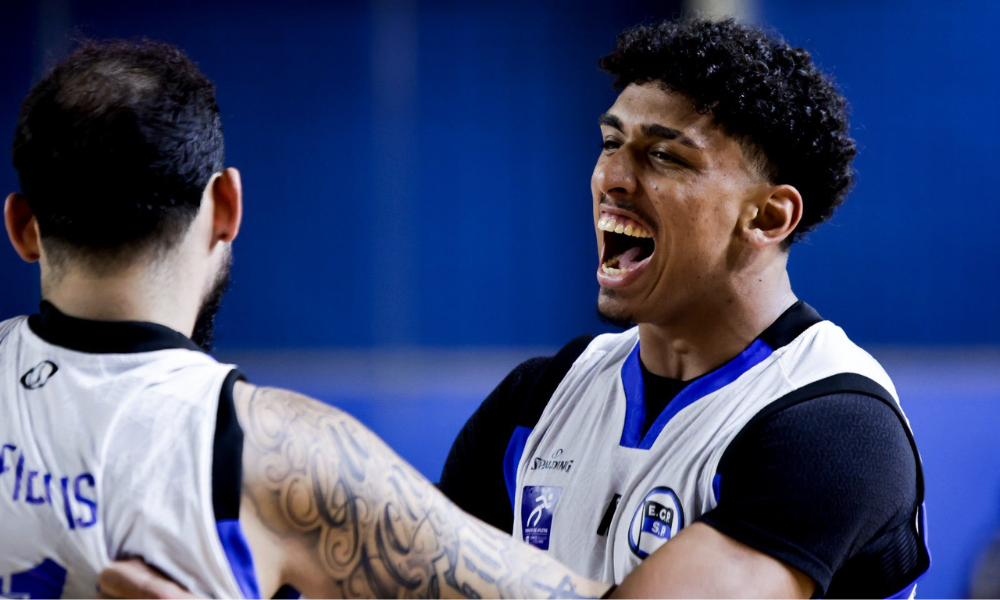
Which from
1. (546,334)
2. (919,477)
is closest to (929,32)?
(546,334)

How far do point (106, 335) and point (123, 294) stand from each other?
63 mm

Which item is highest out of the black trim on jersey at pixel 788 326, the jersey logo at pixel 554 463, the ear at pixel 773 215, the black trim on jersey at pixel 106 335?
the ear at pixel 773 215

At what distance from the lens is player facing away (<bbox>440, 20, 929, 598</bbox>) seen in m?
1.62

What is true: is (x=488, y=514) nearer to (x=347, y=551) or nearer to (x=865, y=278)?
(x=347, y=551)

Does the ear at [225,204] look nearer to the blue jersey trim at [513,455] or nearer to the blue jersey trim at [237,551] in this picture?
the blue jersey trim at [237,551]

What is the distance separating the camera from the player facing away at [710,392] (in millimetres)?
1623

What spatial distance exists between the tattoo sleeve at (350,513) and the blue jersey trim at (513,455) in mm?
838

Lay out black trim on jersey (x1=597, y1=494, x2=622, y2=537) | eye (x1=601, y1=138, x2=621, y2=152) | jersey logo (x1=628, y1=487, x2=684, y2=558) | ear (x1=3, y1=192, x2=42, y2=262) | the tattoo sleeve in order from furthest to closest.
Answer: eye (x1=601, y1=138, x2=621, y2=152), black trim on jersey (x1=597, y1=494, x2=622, y2=537), jersey logo (x1=628, y1=487, x2=684, y2=558), ear (x1=3, y1=192, x2=42, y2=262), the tattoo sleeve

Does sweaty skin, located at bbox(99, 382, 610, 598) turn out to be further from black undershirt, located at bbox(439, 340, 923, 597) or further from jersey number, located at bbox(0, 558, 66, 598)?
black undershirt, located at bbox(439, 340, 923, 597)

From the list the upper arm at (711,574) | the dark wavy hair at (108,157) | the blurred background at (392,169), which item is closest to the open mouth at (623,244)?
the upper arm at (711,574)

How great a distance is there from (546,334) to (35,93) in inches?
148

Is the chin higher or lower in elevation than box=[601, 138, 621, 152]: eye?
lower

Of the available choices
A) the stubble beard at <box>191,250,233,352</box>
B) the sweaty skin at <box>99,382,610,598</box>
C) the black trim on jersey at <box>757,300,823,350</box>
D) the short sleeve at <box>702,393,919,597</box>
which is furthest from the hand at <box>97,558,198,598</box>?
the black trim on jersey at <box>757,300,823,350</box>

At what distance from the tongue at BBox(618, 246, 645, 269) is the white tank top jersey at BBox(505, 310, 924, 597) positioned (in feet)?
0.64
